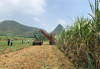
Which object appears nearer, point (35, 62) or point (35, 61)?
point (35, 62)

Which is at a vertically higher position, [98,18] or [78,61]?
[98,18]

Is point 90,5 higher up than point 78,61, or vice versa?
point 90,5

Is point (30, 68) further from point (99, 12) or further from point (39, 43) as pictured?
point (39, 43)

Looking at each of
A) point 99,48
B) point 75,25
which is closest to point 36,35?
point 75,25

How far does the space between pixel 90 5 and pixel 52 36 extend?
14.3 metres

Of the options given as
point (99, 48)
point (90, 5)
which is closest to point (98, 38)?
point (99, 48)

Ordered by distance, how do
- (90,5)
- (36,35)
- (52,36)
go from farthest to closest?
(52,36)
(36,35)
(90,5)

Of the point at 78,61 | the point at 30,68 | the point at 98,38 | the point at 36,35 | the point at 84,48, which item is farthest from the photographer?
the point at 36,35

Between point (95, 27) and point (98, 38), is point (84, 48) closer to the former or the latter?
point (98, 38)

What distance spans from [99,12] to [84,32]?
0.98m

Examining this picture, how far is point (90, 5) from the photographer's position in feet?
6.32

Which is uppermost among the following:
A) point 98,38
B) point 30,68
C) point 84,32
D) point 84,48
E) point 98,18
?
point 98,18

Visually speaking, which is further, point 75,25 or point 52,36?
point 52,36

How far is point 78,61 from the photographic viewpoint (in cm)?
351
